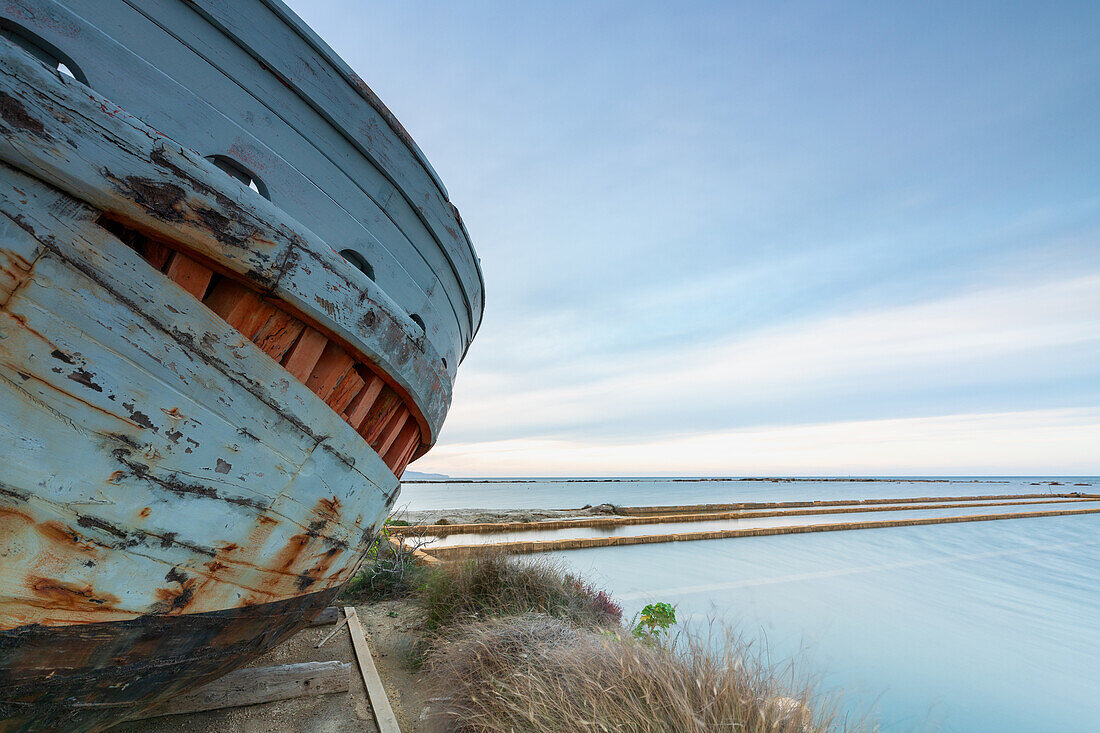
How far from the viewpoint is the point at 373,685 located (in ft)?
11.5

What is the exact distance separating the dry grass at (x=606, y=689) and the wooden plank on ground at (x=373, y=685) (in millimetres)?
281

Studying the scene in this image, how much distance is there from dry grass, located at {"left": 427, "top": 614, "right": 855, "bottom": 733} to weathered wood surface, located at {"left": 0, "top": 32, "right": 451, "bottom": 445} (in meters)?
1.84

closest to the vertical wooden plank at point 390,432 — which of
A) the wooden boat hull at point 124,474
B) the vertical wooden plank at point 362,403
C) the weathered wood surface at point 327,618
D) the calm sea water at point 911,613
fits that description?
the vertical wooden plank at point 362,403

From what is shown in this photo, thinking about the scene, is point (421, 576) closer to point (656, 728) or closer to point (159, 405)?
Answer: point (656, 728)

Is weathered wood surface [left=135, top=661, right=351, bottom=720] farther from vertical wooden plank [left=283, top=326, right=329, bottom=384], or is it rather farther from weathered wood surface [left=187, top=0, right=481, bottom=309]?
weathered wood surface [left=187, top=0, right=481, bottom=309]

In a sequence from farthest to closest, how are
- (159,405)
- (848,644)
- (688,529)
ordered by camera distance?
(688,529), (848,644), (159,405)

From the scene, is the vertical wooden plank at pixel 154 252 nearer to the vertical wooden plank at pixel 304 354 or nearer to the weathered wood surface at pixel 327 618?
the vertical wooden plank at pixel 304 354

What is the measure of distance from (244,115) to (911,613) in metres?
9.01

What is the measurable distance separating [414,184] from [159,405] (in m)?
1.35

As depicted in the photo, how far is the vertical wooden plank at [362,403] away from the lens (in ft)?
6.58

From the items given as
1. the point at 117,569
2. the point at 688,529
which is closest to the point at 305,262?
the point at 117,569

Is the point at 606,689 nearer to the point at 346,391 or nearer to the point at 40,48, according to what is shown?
the point at 346,391

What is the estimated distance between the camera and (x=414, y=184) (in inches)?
90.0

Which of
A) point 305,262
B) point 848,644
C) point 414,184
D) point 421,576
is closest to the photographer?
point 305,262
